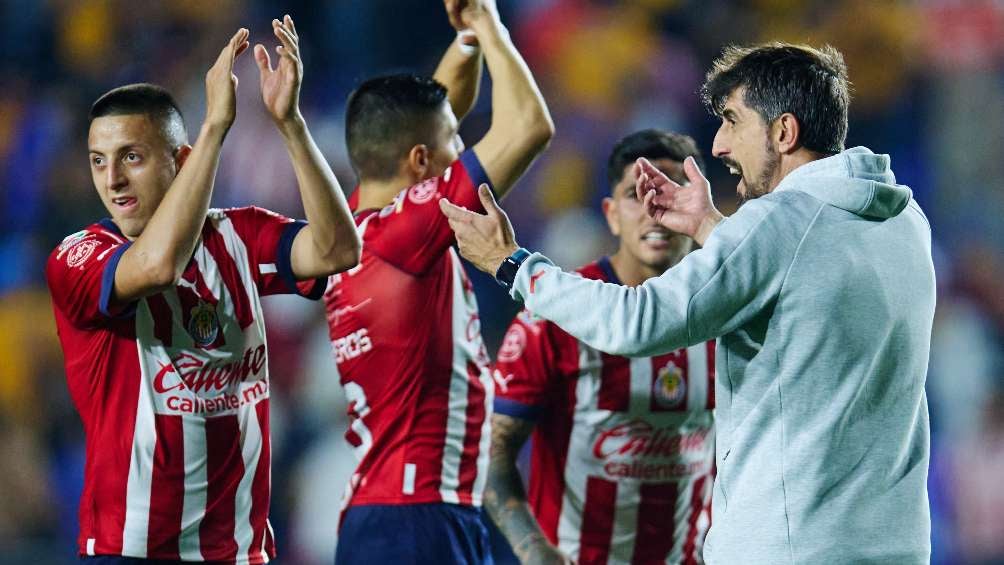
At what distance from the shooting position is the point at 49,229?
28.8 feet

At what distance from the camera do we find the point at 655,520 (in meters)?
4.89

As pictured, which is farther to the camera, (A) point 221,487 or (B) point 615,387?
(B) point 615,387

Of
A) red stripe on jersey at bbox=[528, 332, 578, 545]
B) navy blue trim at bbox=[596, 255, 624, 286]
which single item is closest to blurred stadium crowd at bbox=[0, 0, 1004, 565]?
red stripe on jersey at bbox=[528, 332, 578, 545]

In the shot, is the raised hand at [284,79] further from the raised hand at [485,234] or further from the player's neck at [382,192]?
the player's neck at [382,192]

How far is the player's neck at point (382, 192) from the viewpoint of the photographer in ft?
15.5

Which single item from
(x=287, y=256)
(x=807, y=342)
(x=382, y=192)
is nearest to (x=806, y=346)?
(x=807, y=342)

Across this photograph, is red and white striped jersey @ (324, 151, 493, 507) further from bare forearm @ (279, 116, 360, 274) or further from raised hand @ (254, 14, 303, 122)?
raised hand @ (254, 14, 303, 122)

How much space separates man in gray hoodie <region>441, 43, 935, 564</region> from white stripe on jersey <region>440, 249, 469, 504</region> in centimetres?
121

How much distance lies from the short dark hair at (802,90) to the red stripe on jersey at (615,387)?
164 centimetres

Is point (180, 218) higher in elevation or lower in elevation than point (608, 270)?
lower

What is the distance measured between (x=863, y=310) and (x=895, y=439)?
1.08 feet

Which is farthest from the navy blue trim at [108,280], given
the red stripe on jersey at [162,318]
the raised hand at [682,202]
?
the raised hand at [682,202]

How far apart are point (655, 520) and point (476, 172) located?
161cm

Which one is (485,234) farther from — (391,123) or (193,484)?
(391,123)
